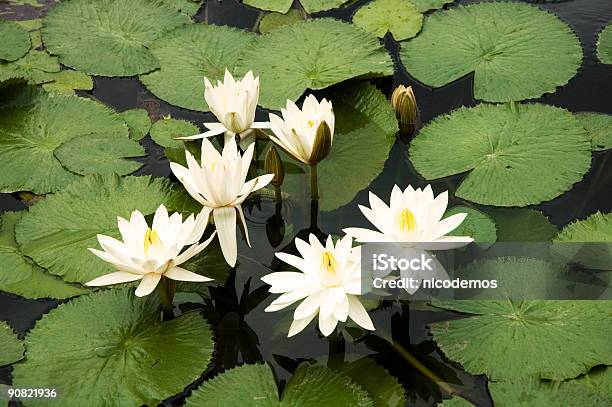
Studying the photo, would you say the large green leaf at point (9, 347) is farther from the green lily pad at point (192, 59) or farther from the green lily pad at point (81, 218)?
the green lily pad at point (192, 59)

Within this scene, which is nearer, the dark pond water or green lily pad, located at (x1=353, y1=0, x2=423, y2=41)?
the dark pond water

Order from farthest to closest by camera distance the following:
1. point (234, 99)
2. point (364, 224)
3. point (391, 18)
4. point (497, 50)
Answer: point (391, 18) < point (497, 50) < point (234, 99) < point (364, 224)

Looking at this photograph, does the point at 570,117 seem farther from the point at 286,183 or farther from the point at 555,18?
the point at 286,183

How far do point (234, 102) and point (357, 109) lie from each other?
655 mm

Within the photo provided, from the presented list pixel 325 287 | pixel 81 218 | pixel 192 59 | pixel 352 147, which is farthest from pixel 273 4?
pixel 325 287

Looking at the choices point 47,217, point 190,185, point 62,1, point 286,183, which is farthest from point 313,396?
point 62,1

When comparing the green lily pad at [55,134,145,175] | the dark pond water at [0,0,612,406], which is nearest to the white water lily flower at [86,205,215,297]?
the dark pond water at [0,0,612,406]

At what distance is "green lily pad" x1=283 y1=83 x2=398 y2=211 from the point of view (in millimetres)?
3266

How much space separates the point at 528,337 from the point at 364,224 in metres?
0.79

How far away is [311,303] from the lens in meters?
2.47

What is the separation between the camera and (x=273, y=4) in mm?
4273

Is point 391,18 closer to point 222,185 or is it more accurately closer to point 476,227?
point 476,227

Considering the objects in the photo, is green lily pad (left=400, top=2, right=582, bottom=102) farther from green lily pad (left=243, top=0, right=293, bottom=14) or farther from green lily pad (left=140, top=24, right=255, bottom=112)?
green lily pad (left=140, top=24, right=255, bottom=112)

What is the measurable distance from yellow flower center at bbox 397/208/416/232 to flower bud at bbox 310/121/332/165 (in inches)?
22.5
